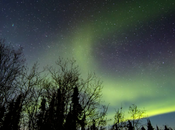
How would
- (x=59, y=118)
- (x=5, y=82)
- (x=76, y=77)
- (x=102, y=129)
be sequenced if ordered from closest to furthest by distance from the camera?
1. (x=59, y=118)
2. (x=102, y=129)
3. (x=5, y=82)
4. (x=76, y=77)

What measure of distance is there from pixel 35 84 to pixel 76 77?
14.2 feet

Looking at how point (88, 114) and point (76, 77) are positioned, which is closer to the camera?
point (88, 114)

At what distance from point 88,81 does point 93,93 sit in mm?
1593

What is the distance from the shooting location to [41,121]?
5801 millimetres

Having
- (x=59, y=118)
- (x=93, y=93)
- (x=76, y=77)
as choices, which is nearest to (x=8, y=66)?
(x=76, y=77)

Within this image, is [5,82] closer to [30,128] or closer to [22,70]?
[22,70]

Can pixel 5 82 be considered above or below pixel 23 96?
above

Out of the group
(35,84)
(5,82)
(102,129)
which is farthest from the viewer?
(5,82)

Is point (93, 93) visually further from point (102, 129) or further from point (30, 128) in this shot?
point (30, 128)

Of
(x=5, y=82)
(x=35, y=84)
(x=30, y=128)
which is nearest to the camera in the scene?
(x=30, y=128)

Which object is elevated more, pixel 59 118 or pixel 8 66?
pixel 8 66

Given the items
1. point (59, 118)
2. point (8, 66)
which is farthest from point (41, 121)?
point (8, 66)

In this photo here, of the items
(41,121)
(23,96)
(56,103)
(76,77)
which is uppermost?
(76,77)

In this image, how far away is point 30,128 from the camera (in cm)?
643
